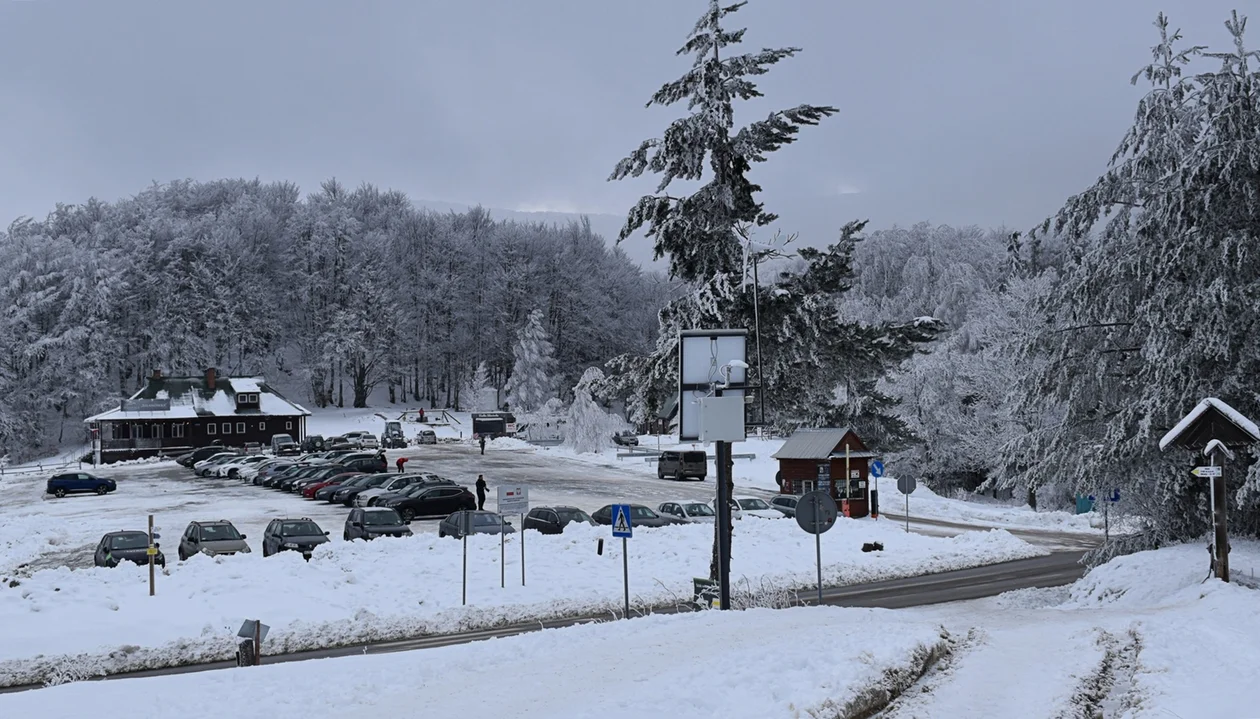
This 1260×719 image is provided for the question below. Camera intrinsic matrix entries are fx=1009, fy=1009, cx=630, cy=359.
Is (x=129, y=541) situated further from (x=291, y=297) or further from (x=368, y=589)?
(x=291, y=297)

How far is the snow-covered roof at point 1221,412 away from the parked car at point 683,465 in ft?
146

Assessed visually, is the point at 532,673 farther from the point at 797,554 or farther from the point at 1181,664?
the point at 797,554

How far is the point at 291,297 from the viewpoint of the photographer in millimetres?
116500

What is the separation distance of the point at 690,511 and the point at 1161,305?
2021 cm

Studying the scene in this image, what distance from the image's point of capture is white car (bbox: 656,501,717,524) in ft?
119

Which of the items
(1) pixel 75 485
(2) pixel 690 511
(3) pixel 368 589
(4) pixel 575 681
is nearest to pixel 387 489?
(2) pixel 690 511

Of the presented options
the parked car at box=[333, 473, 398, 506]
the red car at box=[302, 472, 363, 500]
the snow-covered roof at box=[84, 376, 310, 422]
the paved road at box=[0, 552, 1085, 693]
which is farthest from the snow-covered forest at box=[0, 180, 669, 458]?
the paved road at box=[0, 552, 1085, 693]

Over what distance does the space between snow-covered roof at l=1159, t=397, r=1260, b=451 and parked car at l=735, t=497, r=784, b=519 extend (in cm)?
2216

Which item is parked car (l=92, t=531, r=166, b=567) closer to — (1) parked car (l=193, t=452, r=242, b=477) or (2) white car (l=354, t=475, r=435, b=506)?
(2) white car (l=354, t=475, r=435, b=506)

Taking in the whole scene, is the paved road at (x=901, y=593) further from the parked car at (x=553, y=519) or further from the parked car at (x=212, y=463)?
the parked car at (x=212, y=463)

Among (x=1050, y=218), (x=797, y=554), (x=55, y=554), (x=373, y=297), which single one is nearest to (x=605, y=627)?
(x=1050, y=218)

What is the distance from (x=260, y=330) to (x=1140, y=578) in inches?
4252

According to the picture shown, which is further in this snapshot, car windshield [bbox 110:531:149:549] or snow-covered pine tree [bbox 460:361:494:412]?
snow-covered pine tree [bbox 460:361:494:412]

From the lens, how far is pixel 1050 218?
21.7 metres
